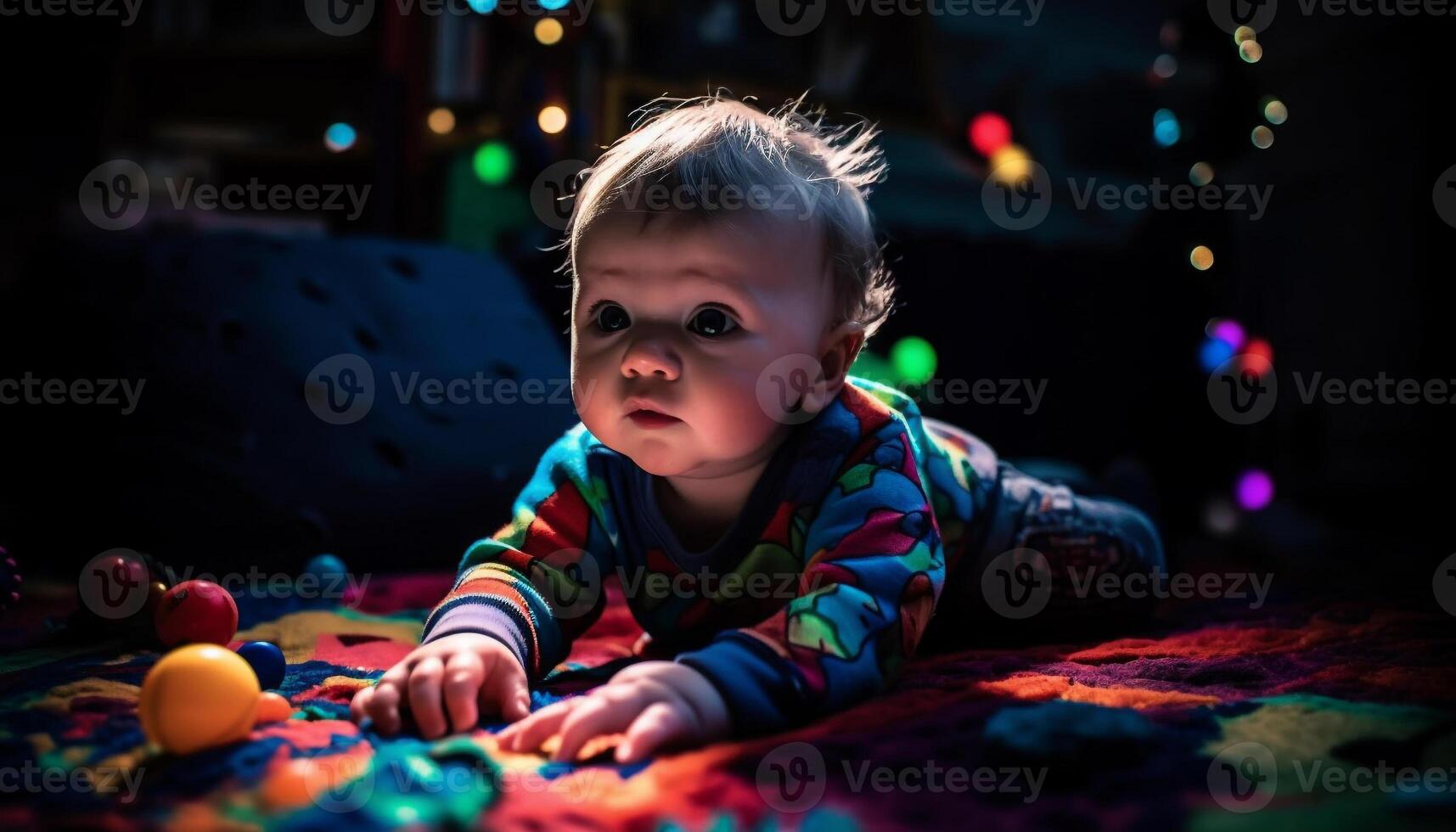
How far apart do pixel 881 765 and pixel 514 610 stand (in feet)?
1.14

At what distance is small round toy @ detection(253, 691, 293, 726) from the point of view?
Result: 0.73m

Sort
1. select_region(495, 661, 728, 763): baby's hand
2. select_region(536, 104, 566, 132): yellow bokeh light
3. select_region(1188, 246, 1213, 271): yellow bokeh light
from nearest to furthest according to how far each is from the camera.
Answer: select_region(495, 661, 728, 763): baby's hand
select_region(1188, 246, 1213, 271): yellow bokeh light
select_region(536, 104, 566, 132): yellow bokeh light

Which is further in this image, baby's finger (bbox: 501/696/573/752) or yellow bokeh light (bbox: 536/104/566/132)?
yellow bokeh light (bbox: 536/104/566/132)

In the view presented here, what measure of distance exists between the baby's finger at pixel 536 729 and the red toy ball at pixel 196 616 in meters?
0.39

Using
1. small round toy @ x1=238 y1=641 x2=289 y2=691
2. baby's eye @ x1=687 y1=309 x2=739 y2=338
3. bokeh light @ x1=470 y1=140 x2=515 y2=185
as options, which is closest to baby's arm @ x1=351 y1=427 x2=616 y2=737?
small round toy @ x1=238 y1=641 x2=289 y2=691

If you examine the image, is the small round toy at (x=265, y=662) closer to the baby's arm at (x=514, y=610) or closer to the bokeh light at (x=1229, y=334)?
the baby's arm at (x=514, y=610)

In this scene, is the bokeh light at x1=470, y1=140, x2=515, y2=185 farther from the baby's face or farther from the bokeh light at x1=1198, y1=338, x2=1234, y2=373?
the baby's face

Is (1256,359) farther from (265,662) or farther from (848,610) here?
(265,662)

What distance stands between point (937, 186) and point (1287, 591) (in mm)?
1769

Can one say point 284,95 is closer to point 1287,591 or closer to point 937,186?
point 937,186

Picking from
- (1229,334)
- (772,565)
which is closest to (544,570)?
(772,565)

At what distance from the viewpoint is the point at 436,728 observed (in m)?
0.74

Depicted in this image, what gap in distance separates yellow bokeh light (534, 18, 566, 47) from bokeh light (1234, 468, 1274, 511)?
166cm

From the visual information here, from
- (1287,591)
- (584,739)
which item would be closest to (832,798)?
(584,739)
